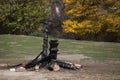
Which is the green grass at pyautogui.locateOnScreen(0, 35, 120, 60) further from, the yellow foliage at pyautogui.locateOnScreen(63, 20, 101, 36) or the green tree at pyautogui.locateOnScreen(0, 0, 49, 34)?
the green tree at pyautogui.locateOnScreen(0, 0, 49, 34)

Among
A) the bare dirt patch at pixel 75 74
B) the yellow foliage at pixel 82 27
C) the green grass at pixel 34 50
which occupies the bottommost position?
the green grass at pixel 34 50

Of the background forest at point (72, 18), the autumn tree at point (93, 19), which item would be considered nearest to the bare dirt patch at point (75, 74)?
the background forest at point (72, 18)

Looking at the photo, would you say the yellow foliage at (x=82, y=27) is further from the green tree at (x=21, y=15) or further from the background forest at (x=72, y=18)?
the green tree at (x=21, y=15)

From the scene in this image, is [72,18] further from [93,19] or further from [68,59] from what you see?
[68,59]

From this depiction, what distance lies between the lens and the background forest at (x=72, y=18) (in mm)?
22797

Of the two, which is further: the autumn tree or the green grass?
the autumn tree

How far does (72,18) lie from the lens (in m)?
24.2

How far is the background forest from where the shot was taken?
22797mm

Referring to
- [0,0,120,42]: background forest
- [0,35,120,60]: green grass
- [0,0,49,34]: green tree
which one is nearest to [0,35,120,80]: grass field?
[0,35,120,60]: green grass

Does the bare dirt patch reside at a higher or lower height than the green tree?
lower

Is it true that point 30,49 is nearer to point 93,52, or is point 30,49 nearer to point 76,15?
point 93,52

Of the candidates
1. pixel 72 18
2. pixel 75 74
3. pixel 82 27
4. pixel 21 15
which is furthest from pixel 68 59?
pixel 21 15

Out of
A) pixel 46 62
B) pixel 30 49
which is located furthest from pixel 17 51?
pixel 46 62

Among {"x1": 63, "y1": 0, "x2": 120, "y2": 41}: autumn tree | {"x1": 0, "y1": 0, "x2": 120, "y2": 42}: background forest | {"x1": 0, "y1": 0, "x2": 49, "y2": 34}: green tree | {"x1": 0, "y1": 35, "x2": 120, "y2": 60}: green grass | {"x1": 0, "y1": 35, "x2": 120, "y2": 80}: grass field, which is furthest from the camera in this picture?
{"x1": 0, "y1": 0, "x2": 49, "y2": 34}: green tree
